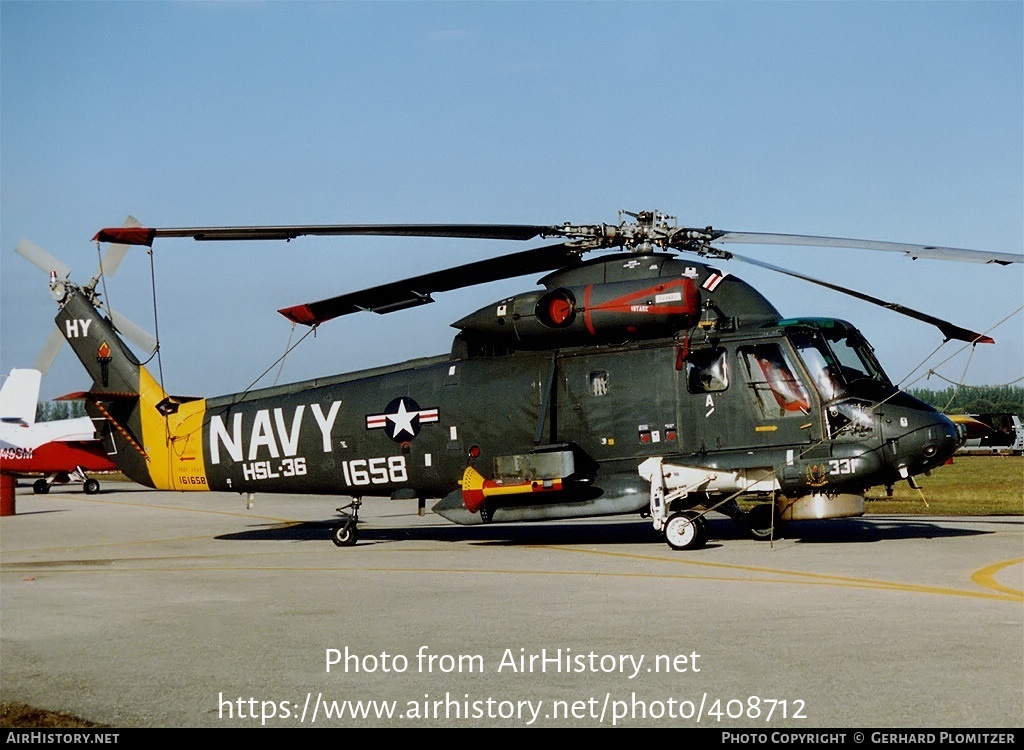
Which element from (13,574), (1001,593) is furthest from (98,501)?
(1001,593)

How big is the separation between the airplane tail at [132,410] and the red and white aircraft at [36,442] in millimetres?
26308

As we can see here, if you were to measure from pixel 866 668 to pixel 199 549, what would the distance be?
14.6 meters

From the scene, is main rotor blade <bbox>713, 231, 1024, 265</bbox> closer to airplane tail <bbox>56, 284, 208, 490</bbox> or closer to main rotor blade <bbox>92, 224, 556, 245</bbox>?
main rotor blade <bbox>92, 224, 556, 245</bbox>

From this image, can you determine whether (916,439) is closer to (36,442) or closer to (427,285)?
(427,285)

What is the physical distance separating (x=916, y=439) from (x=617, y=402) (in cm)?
476

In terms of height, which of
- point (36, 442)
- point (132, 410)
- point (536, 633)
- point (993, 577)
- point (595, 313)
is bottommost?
point (36, 442)

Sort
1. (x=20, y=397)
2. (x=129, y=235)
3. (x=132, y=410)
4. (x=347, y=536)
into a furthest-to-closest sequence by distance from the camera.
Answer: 1. (x=20, y=397)
2. (x=132, y=410)
3. (x=347, y=536)
4. (x=129, y=235)

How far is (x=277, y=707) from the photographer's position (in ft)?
24.0

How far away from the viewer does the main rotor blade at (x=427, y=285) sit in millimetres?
16797

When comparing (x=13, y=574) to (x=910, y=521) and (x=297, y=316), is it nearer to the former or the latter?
(x=297, y=316)

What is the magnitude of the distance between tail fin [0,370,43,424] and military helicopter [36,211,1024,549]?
30.8 metres

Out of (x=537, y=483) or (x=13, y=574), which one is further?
(x=537, y=483)

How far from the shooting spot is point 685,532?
1661 centimetres

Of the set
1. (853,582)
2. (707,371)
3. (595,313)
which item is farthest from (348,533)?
(853,582)
